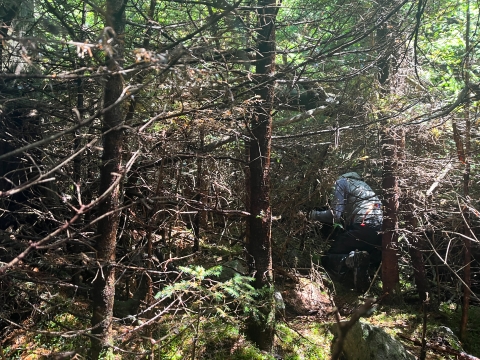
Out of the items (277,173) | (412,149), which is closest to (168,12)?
(277,173)

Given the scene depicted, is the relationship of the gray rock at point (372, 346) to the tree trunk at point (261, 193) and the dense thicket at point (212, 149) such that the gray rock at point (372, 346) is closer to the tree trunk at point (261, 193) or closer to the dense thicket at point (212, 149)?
the tree trunk at point (261, 193)

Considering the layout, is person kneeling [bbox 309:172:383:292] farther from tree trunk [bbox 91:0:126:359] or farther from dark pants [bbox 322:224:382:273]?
tree trunk [bbox 91:0:126:359]

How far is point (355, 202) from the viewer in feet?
26.0

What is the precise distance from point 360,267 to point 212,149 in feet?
14.6

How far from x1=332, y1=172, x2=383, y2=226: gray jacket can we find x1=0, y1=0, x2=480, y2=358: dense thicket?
0.34m

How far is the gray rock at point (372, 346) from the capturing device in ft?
17.2

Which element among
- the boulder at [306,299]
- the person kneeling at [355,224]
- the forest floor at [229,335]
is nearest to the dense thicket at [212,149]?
the forest floor at [229,335]

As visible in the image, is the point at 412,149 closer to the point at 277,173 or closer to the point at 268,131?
the point at 277,173

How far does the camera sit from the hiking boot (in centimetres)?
816

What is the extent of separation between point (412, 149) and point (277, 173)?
265 cm

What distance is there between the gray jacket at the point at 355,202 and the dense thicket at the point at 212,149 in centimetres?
34

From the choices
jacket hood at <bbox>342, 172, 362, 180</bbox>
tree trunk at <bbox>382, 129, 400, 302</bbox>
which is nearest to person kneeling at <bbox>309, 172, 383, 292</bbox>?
jacket hood at <bbox>342, 172, 362, 180</bbox>

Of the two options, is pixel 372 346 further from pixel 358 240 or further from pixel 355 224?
pixel 355 224

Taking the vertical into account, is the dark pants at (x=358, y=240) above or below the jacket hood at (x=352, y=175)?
below
